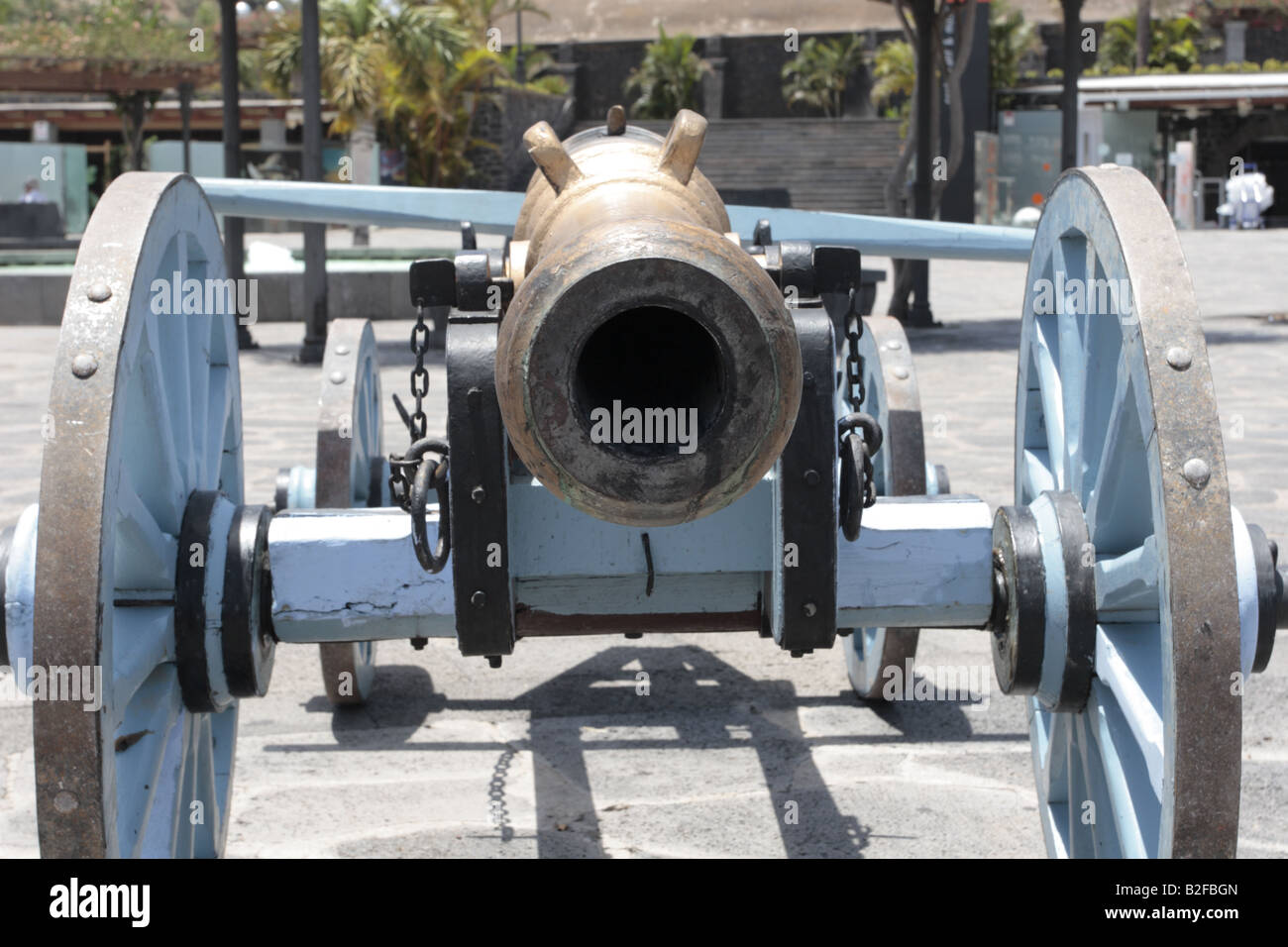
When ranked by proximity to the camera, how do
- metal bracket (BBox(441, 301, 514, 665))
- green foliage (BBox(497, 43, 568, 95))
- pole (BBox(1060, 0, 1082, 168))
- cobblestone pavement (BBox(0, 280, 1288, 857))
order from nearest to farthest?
metal bracket (BBox(441, 301, 514, 665)), cobblestone pavement (BBox(0, 280, 1288, 857)), pole (BBox(1060, 0, 1082, 168)), green foliage (BBox(497, 43, 568, 95))

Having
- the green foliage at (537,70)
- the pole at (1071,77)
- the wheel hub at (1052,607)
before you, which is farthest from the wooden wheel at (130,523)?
the green foliage at (537,70)

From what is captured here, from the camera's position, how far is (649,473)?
209 centimetres

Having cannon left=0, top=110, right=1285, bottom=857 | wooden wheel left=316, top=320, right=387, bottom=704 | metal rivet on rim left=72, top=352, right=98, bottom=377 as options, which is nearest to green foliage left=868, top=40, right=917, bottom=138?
wooden wheel left=316, top=320, right=387, bottom=704

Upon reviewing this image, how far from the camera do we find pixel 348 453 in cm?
431

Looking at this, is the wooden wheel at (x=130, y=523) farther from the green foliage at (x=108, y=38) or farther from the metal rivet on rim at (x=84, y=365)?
the green foliage at (x=108, y=38)

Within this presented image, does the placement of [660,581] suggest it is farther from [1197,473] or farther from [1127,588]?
[1197,473]

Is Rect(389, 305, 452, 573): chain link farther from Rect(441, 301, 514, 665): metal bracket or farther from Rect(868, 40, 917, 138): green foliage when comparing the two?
Rect(868, 40, 917, 138): green foliage

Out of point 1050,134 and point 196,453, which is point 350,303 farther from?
point 1050,134

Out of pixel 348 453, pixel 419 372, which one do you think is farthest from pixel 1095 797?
pixel 348 453

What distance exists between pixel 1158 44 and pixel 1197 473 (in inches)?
1764

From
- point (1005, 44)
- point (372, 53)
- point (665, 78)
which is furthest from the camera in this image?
point (665, 78)

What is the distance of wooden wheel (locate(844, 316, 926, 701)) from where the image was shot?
13.8 ft

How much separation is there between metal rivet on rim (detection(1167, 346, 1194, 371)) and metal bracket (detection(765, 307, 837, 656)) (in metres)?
0.58

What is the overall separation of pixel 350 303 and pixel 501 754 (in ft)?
37.6
